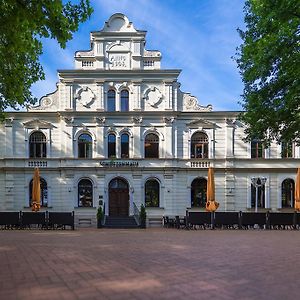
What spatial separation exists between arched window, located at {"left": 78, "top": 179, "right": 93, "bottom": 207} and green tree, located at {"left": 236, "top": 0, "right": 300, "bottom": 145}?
13.8 meters

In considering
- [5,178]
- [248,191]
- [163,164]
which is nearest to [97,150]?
[163,164]

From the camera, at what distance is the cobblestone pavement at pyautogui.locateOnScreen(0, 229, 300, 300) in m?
5.81

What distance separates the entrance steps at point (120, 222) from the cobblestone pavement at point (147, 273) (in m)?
13.1

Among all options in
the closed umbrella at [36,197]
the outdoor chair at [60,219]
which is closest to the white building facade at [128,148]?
the closed umbrella at [36,197]

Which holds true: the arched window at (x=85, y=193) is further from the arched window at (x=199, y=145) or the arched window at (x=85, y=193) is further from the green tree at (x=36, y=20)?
the green tree at (x=36, y=20)

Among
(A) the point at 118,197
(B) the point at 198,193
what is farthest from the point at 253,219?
(A) the point at 118,197

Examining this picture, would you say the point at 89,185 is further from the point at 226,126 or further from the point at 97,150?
the point at 226,126

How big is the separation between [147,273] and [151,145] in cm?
2143

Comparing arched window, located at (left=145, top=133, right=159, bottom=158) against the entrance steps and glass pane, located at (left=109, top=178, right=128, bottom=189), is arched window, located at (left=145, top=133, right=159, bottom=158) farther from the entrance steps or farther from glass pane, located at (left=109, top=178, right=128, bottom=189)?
the entrance steps

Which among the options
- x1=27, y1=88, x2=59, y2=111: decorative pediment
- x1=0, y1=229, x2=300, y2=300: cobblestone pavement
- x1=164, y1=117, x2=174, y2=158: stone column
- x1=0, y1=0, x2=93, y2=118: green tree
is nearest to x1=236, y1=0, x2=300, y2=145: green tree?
x1=0, y1=229, x2=300, y2=300: cobblestone pavement

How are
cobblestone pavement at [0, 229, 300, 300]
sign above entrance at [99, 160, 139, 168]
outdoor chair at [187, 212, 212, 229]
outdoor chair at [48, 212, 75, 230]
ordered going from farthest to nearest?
sign above entrance at [99, 160, 139, 168] → outdoor chair at [187, 212, 212, 229] → outdoor chair at [48, 212, 75, 230] → cobblestone pavement at [0, 229, 300, 300]

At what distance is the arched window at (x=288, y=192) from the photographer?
28656 mm

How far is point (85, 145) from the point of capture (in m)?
28.3

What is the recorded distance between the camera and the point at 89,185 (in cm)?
2817
